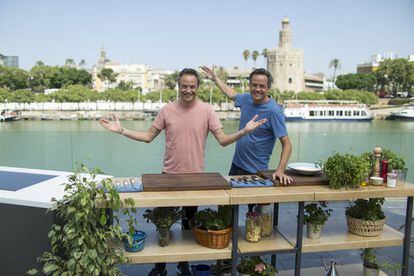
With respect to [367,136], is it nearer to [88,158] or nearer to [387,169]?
[387,169]

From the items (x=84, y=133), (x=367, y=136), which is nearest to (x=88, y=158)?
(x=84, y=133)

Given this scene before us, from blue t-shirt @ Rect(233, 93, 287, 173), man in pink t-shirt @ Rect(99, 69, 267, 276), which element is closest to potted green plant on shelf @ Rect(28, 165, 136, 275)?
man in pink t-shirt @ Rect(99, 69, 267, 276)

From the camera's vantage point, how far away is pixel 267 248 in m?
2.31

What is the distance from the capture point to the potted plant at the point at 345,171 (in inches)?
90.2

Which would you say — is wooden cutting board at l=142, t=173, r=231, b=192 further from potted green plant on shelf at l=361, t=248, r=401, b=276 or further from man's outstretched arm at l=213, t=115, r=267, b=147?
potted green plant on shelf at l=361, t=248, r=401, b=276

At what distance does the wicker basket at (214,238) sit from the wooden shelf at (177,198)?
0.69 feet

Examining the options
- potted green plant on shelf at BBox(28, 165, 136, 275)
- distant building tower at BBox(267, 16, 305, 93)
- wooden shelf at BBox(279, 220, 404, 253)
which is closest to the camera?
potted green plant on shelf at BBox(28, 165, 136, 275)

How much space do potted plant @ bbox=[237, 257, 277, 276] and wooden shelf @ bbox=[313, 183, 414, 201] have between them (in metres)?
0.51

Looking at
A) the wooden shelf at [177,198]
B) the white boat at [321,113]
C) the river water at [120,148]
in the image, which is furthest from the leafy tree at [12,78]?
the wooden shelf at [177,198]

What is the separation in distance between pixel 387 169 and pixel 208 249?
1241 mm

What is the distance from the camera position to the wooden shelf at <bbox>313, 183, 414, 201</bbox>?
7.43 feet

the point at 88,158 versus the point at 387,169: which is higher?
the point at 387,169

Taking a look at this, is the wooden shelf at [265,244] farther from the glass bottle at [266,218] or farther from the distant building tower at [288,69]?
the distant building tower at [288,69]

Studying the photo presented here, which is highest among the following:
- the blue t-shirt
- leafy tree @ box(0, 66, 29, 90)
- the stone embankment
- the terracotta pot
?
leafy tree @ box(0, 66, 29, 90)
